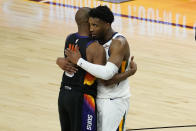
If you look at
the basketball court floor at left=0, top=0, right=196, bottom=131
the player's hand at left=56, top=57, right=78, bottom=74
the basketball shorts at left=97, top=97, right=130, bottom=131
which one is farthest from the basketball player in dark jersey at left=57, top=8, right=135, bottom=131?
the basketball court floor at left=0, top=0, right=196, bottom=131

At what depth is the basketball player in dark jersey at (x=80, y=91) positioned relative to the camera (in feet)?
13.8

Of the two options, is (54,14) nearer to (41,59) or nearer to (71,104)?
(41,59)

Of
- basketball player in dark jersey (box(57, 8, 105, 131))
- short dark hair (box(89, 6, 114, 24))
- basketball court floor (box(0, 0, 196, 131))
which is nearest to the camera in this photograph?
short dark hair (box(89, 6, 114, 24))

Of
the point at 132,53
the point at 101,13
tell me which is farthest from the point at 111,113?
the point at 132,53

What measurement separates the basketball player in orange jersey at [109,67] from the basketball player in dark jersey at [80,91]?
68 millimetres

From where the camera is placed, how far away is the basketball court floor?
20.4ft

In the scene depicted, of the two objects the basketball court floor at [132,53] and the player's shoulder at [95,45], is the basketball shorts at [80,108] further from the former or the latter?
the basketball court floor at [132,53]

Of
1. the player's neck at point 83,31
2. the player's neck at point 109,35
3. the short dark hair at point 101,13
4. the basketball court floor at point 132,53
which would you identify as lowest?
the basketball court floor at point 132,53

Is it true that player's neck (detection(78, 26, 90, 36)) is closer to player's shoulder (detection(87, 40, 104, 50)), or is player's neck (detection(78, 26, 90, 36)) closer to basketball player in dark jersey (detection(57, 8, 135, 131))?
basketball player in dark jersey (detection(57, 8, 135, 131))

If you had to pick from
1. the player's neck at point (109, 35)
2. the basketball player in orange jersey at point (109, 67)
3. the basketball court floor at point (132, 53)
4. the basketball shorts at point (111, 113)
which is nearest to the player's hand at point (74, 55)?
the basketball player in orange jersey at point (109, 67)

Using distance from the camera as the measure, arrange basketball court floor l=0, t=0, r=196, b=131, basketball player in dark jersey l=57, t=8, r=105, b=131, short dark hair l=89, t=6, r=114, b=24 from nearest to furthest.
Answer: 1. short dark hair l=89, t=6, r=114, b=24
2. basketball player in dark jersey l=57, t=8, r=105, b=131
3. basketball court floor l=0, t=0, r=196, b=131

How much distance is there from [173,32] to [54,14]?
103 inches

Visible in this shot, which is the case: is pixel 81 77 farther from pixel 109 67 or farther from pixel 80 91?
pixel 109 67

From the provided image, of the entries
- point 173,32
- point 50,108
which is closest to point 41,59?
point 50,108
